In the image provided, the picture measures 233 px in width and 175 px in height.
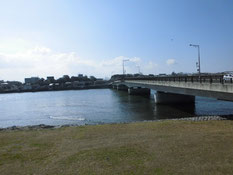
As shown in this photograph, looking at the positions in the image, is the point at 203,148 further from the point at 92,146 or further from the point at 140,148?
the point at 92,146

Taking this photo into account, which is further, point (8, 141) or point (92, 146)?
point (8, 141)

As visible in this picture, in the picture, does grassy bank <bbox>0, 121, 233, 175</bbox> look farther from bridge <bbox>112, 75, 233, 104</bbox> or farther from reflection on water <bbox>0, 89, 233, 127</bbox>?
reflection on water <bbox>0, 89, 233, 127</bbox>

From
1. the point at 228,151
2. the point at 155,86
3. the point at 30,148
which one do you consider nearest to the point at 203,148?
the point at 228,151

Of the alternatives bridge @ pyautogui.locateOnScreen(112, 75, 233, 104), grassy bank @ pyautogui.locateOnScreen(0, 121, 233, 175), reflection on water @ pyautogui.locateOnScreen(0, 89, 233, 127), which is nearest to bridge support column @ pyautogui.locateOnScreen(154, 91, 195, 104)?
bridge @ pyautogui.locateOnScreen(112, 75, 233, 104)

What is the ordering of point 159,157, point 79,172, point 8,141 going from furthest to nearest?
point 8,141 → point 159,157 → point 79,172

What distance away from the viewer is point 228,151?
35.6 feet

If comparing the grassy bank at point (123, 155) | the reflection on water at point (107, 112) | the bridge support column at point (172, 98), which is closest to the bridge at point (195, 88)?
the bridge support column at point (172, 98)

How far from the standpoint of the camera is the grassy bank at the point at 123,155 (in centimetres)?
914

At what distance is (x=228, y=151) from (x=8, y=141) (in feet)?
55.4

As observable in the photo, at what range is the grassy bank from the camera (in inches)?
360

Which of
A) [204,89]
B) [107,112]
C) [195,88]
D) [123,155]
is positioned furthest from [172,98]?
[123,155]

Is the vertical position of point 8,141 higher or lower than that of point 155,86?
lower

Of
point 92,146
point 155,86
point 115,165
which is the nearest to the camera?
point 115,165

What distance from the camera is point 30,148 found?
13.7m
